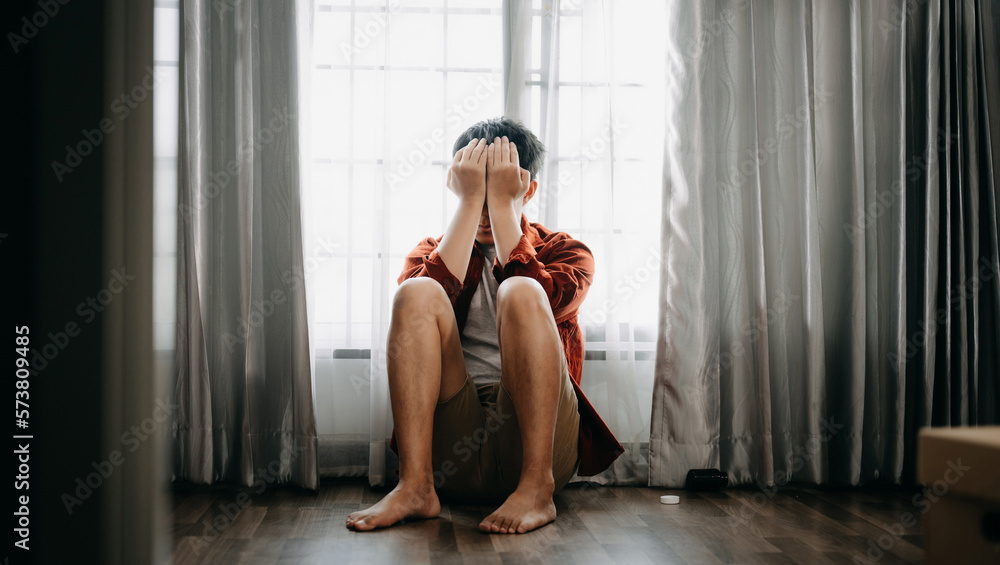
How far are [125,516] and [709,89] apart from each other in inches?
75.3

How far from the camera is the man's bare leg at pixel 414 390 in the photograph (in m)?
1.46

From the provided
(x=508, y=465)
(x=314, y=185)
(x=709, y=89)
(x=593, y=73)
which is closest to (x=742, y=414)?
(x=508, y=465)

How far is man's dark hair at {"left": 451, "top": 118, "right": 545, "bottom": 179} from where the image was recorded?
5.82ft

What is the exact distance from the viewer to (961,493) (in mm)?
737

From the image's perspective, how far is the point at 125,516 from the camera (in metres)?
0.52

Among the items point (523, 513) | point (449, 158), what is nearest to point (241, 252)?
point (449, 158)

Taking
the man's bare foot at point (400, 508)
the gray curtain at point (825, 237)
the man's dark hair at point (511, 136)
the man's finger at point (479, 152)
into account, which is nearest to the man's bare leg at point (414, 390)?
the man's bare foot at point (400, 508)

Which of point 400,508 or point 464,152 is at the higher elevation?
point 464,152

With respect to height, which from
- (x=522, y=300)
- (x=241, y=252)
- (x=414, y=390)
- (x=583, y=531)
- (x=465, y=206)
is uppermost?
(x=465, y=206)

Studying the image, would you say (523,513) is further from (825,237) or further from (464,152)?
(825,237)

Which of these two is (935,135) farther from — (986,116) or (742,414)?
(742,414)

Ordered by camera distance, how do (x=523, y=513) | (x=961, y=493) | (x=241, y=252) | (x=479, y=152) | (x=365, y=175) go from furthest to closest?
(x=365, y=175)
(x=241, y=252)
(x=479, y=152)
(x=523, y=513)
(x=961, y=493)

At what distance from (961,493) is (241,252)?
5.62ft

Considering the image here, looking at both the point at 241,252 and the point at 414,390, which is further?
the point at 241,252
